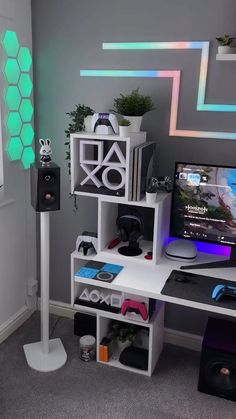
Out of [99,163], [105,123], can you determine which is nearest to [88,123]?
[105,123]

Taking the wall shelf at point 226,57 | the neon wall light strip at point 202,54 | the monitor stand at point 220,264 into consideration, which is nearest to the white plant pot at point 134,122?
the neon wall light strip at point 202,54

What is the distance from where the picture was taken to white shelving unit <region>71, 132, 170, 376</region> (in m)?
2.05

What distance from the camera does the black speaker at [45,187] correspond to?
6.88 feet

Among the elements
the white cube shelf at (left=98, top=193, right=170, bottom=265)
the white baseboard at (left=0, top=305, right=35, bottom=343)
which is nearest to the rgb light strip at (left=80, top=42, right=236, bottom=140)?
the white cube shelf at (left=98, top=193, right=170, bottom=265)

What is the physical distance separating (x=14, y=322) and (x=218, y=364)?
1.29m

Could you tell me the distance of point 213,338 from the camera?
2.15 meters

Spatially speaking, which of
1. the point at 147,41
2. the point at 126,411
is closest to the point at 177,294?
the point at 126,411

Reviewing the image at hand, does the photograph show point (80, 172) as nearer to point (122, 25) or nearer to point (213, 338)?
point (122, 25)

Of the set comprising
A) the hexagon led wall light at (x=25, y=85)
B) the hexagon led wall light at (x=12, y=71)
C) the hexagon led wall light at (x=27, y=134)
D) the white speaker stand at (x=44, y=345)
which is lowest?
the white speaker stand at (x=44, y=345)

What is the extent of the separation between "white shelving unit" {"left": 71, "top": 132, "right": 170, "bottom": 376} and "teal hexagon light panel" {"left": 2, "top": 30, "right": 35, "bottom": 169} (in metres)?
0.44

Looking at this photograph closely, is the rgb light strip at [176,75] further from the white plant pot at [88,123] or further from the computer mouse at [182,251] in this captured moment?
the computer mouse at [182,251]

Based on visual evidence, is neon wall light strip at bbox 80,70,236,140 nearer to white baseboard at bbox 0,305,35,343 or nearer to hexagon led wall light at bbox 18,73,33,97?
hexagon led wall light at bbox 18,73,33,97

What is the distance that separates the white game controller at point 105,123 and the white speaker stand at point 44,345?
53cm

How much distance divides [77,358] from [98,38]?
5.98 feet
